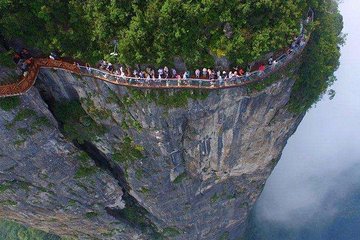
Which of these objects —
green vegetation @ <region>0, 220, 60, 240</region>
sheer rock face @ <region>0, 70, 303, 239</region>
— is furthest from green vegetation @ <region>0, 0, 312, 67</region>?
green vegetation @ <region>0, 220, 60, 240</region>

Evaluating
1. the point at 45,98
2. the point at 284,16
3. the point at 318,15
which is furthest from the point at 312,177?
the point at 45,98

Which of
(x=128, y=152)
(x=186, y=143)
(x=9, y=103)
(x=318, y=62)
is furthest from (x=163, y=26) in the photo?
(x=128, y=152)

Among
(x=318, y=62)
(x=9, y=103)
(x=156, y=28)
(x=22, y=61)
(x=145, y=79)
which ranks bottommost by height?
(x=9, y=103)

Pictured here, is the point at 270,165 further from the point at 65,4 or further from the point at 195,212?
the point at 65,4

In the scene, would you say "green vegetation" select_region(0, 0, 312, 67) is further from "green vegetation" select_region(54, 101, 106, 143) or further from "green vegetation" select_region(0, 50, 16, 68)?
"green vegetation" select_region(54, 101, 106, 143)

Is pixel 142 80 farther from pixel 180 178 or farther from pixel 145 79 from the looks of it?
pixel 180 178
